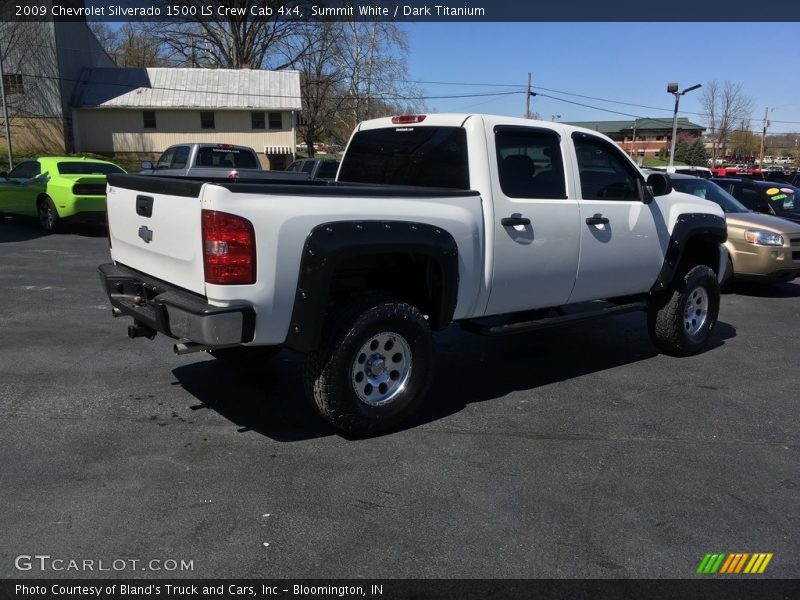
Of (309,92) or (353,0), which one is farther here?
(309,92)

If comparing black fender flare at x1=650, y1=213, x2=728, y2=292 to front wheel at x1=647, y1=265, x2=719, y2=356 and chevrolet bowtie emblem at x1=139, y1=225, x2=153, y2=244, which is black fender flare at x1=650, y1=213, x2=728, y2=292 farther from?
chevrolet bowtie emblem at x1=139, y1=225, x2=153, y2=244

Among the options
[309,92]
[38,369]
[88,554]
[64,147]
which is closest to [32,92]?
[64,147]

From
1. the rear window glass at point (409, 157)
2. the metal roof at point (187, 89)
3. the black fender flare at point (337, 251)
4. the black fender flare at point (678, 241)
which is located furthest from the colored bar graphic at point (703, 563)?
the metal roof at point (187, 89)

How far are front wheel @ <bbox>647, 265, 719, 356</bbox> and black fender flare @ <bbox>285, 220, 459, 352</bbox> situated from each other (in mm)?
2888

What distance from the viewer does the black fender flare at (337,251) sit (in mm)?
3850

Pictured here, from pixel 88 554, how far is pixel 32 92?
3971cm

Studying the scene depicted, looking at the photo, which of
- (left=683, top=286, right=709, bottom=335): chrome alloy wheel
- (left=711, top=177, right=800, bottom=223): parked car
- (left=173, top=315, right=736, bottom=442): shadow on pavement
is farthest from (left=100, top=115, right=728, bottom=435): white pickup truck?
(left=711, top=177, right=800, bottom=223): parked car

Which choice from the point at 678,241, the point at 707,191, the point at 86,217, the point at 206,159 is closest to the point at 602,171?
the point at 678,241

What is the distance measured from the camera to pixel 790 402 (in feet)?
17.6

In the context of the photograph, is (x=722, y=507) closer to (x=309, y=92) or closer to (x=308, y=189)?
(x=308, y=189)

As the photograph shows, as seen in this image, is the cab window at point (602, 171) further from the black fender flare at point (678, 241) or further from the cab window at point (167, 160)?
A: the cab window at point (167, 160)

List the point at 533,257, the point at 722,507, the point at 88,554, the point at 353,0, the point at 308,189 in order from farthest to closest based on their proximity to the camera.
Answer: the point at 353,0, the point at 533,257, the point at 308,189, the point at 722,507, the point at 88,554

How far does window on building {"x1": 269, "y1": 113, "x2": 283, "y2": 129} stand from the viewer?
130 feet

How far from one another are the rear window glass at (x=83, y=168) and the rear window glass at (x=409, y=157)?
10378 mm
